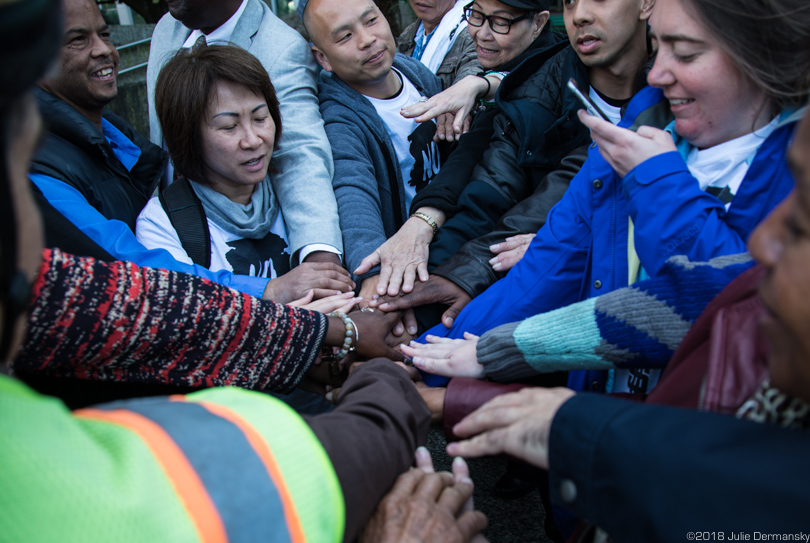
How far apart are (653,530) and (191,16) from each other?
2.97m

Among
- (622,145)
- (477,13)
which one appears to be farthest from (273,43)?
(622,145)

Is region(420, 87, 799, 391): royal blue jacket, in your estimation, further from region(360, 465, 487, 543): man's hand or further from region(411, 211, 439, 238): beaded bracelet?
region(360, 465, 487, 543): man's hand

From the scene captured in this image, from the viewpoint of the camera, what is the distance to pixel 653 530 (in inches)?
33.6

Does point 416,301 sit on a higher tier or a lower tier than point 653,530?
lower

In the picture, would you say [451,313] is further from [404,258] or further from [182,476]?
[182,476]

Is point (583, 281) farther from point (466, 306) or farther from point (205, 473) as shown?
point (205, 473)

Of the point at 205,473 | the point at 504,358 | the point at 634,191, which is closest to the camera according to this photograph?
the point at 205,473

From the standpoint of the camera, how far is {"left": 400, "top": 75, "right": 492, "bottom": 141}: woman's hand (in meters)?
2.53

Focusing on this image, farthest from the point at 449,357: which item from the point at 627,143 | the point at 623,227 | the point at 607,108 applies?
the point at 607,108

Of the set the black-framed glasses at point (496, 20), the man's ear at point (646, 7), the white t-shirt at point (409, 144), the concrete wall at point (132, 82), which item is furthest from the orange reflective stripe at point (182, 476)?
the concrete wall at point (132, 82)

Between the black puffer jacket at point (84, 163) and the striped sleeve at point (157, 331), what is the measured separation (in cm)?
89

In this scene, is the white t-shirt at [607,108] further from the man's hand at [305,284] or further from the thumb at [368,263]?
the man's hand at [305,284]

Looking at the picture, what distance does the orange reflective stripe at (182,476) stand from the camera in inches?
27.5

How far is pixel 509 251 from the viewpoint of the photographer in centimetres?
220
